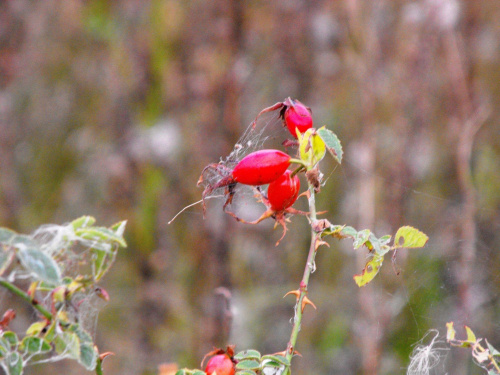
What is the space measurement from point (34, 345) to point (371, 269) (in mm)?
236

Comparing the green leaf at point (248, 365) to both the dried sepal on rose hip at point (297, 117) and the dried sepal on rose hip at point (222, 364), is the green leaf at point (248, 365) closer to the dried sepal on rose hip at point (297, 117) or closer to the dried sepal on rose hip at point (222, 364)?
the dried sepal on rose hip at point (222, 364)

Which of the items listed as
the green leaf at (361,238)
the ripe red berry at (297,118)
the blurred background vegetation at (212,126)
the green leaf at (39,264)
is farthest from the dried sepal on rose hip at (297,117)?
the blurred background vegetation at (212,126)

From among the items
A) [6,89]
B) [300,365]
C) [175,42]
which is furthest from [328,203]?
[6,89]

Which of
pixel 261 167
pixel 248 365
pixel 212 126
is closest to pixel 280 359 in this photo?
pixel 248 365

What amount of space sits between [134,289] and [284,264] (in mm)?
627

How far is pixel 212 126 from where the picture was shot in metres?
1.99

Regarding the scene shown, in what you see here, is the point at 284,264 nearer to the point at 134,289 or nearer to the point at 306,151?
the point at 134,289

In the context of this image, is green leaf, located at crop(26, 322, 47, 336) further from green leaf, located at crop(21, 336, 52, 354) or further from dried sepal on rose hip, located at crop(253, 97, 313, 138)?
dried sepal on rose hip, located at crop(253, 97, 313, 138)

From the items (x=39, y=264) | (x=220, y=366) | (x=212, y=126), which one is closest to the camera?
(x=39, y=264)

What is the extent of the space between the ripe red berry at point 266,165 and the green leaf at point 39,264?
17 cm

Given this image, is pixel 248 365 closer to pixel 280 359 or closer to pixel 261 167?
pixel 280 359

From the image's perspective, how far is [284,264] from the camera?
6.37 ft

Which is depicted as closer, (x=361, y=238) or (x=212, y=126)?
(x=361, y=238)

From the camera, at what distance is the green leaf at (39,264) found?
0.25m
